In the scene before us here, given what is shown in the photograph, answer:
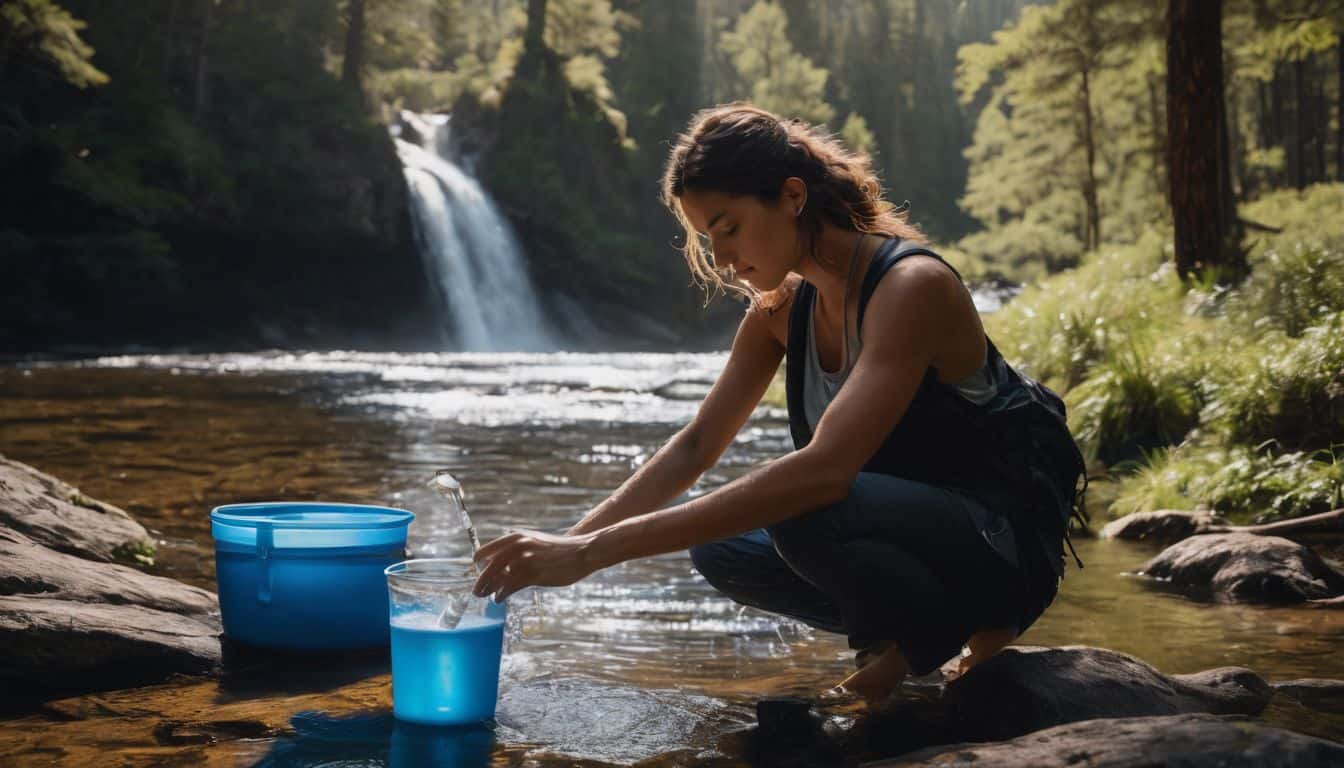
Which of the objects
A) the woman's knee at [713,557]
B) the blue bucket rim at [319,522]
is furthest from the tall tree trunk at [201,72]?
the woman's knee at [713,557]

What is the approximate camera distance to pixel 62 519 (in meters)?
4.21

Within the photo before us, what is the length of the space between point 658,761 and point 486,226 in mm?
26699

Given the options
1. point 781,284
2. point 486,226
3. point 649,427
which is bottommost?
point 649,427

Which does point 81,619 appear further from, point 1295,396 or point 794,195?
point 1295,396

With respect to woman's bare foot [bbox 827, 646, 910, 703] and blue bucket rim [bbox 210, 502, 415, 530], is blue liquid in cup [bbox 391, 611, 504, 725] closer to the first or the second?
blue bucket rim [bbox 210, 502, 415, 530]

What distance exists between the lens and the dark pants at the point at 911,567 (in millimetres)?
2473

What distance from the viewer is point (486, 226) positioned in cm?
Result: 2847

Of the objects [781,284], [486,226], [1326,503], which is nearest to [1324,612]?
[1326,503]

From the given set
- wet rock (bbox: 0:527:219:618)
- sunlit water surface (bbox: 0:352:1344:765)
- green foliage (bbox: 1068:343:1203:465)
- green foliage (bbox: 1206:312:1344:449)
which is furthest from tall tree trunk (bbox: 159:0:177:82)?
wet rock (bbox: 0:527:219:618)

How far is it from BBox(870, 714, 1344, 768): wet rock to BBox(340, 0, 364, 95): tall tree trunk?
3084 cm

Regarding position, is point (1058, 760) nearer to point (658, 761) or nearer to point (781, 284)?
point (658, 761)

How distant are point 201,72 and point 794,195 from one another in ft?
87.1

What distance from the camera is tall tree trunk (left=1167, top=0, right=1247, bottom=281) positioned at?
931cm

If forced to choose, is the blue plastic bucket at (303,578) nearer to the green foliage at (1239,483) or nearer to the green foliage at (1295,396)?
the green foliage at (1239,483)
